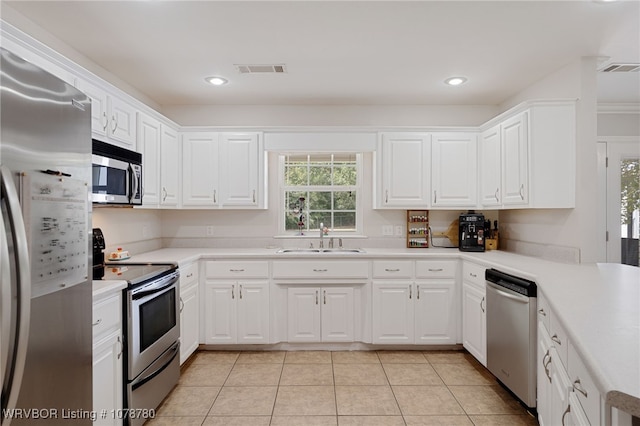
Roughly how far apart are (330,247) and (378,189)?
2.73 feet

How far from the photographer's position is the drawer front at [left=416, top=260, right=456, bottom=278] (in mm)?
3330

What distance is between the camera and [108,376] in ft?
6.08

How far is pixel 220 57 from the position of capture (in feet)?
8.84

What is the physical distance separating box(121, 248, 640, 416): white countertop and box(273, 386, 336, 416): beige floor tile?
3.77ft

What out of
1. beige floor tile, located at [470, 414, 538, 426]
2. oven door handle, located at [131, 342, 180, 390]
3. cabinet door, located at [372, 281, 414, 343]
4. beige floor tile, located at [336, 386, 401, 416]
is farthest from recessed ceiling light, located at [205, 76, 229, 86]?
beige floor tile, located at [470, 414, 538, 426]

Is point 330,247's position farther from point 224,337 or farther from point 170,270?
point 170,270

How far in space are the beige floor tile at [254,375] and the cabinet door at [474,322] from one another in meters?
1.69

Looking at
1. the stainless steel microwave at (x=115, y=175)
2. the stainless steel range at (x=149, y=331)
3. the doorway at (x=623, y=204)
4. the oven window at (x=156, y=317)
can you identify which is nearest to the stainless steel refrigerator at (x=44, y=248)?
the stainless steel range at (x=149, y=331)

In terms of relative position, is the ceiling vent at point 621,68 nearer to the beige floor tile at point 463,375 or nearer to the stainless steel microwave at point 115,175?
the beige floor tile at point 463,375

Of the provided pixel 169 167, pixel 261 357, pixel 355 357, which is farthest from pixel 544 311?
pixel 169 167

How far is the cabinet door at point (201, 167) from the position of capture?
361cm

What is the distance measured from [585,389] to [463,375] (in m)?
1.91

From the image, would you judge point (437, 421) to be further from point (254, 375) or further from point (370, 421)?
point (254, 375)

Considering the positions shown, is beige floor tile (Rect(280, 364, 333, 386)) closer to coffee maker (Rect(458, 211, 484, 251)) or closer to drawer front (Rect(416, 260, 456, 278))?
drawer front (Rect(416, 260, 456, 278))
